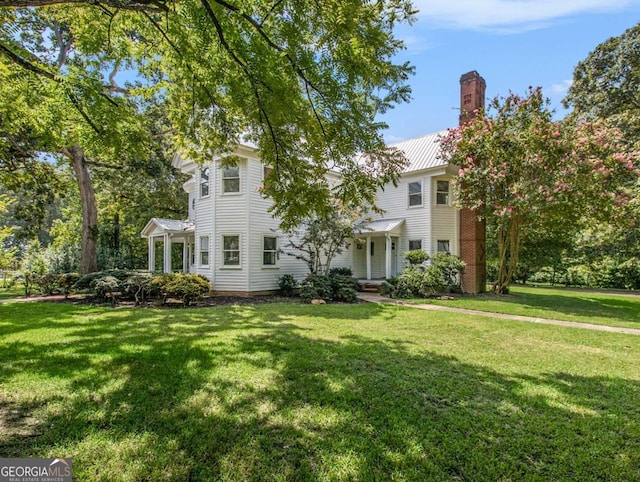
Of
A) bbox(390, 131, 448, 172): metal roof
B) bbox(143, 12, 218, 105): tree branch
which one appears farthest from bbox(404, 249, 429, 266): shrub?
bbox(143, 12, 218, 105): tree branch

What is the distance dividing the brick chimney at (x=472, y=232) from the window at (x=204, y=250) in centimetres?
1189

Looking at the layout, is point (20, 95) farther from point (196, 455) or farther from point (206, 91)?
point (196, 455)

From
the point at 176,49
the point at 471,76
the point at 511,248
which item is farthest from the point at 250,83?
the point at 471,76

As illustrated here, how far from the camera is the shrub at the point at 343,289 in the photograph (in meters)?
12.7

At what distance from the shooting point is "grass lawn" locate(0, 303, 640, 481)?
265cm

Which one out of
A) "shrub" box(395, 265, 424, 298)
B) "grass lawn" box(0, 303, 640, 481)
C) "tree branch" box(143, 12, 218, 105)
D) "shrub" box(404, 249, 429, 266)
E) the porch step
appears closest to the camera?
"grass lawn" box(0, 303, 640, 481)

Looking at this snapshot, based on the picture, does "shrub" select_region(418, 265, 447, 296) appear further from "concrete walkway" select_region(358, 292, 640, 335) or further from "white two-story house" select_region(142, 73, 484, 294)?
"white two-story house" select_region(142, 73, 484, 294)

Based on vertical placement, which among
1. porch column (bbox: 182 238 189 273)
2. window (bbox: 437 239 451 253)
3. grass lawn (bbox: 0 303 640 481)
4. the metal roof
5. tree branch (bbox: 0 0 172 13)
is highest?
the metal roof

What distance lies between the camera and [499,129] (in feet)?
41.7

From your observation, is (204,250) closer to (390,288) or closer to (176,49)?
(390,288)

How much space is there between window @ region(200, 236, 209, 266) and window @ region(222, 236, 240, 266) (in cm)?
105

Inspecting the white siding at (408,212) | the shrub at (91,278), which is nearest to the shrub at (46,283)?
the shrub at (91,278)

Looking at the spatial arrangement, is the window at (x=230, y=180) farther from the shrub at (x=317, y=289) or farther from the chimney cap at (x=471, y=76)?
the chimney cap at (x=471, y=76)

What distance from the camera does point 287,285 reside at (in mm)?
14375
